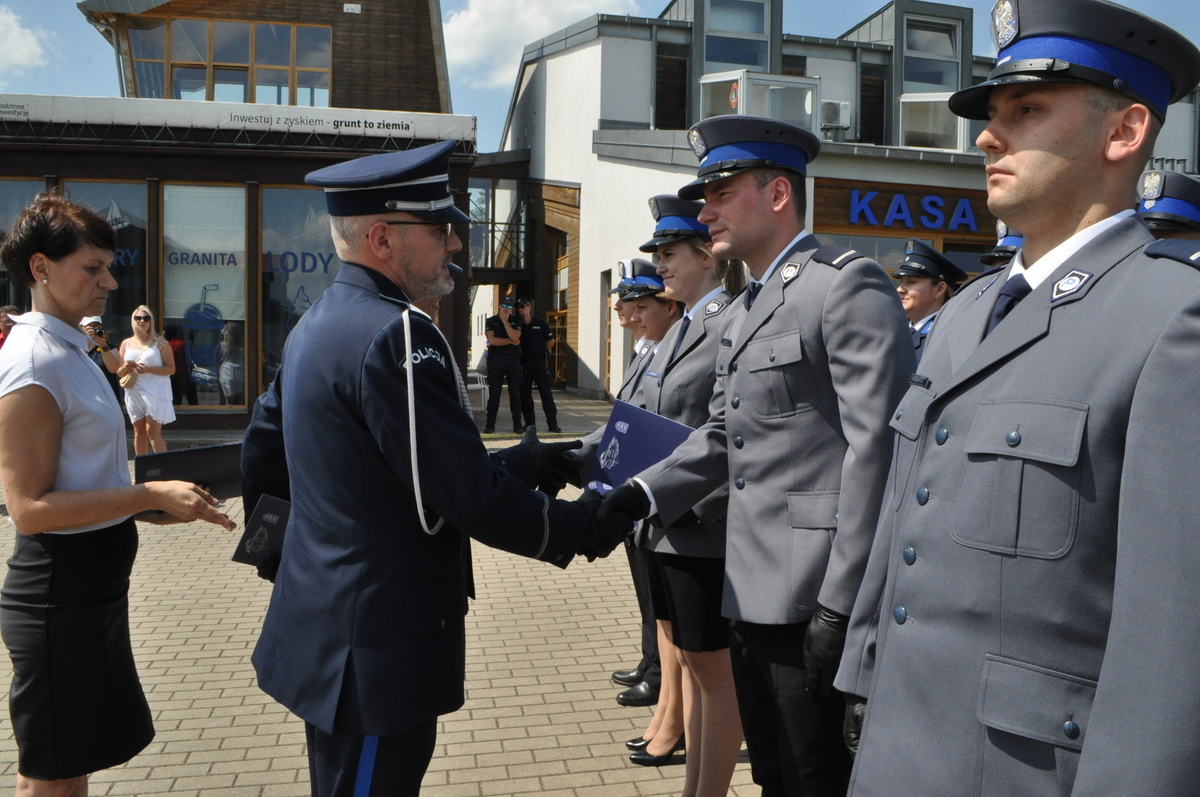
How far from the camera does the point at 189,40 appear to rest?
57.4 feet

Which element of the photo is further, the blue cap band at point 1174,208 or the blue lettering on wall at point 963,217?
the blue lettering on wall at point 963,217

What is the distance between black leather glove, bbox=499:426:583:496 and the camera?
118 inches

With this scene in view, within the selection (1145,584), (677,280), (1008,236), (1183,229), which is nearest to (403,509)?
(1145,584)

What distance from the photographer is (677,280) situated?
13.8 feet

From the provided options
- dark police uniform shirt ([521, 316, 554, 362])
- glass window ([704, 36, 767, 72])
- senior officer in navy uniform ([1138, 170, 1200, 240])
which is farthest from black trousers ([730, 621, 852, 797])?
glass window ([704, 36, 767, 72])

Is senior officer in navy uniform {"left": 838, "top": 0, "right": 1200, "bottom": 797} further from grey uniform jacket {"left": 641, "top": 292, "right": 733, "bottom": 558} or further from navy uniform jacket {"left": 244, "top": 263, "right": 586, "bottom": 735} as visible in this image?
grey uniform jacket {"left": 641, "top": 292, "right": 733, "bottom": 558}

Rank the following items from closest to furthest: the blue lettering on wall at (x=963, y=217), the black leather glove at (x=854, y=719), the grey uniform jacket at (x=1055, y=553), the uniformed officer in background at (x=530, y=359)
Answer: the grey uniform jacket at (x=1055, y=553)
the black leather glove at (x=854, y=719)
the uniformed officer in background at (x=530, y=359)
the blue lettering on wall at (x=963, y=217)

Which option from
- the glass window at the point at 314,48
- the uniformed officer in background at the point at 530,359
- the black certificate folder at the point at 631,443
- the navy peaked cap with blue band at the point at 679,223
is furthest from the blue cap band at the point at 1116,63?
the glass window at the point at 314,48

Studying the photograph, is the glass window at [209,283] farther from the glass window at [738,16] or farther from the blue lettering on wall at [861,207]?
the glass window at [738,16]

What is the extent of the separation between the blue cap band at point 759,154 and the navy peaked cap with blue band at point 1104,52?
1327 millimetres

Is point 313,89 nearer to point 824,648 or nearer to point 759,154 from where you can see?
point 759,154

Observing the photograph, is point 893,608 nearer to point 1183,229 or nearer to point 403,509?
point 403,509

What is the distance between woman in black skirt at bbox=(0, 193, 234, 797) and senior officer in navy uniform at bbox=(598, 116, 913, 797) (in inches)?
59.4

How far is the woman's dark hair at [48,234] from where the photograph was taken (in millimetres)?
2867
